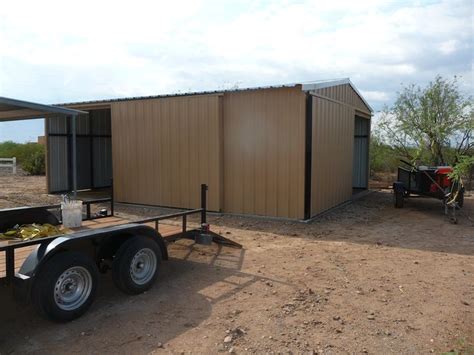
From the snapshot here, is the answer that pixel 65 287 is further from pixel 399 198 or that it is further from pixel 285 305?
pixel 399 198

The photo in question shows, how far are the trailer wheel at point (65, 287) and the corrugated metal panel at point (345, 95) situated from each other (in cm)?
656

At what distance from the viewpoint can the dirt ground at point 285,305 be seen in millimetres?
3383

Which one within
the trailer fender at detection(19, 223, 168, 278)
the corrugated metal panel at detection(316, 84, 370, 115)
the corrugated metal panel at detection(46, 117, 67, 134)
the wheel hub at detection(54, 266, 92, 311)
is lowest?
the wheel hub at detection(54, 266, 92, 311)

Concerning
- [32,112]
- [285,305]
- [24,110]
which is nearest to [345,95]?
[32,112]

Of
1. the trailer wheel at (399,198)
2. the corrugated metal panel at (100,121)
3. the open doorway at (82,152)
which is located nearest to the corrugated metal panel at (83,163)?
the open doorway at (82,152)

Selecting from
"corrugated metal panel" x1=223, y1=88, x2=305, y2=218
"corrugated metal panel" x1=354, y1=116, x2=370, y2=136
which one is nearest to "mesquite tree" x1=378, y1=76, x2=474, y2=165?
"corrugated metal panel" x1=354, y1=116, x2=370, y2=136

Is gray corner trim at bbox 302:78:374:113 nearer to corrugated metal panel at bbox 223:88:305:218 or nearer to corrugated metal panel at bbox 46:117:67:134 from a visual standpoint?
corrugated metal panel at bbox 223:88:305:218

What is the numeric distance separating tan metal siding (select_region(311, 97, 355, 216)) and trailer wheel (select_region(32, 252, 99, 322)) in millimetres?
5890

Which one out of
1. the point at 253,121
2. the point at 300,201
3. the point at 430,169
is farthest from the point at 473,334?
the point at 430,169

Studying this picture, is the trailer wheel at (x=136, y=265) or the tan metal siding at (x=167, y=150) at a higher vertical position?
the tan metal siding at (x=167, y=150)

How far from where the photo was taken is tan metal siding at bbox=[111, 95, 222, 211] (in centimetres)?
931

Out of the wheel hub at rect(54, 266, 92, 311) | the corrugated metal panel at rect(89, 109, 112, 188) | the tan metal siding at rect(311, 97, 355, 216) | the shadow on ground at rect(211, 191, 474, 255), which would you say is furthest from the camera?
the corrugated metal panel at rect(89, 109, 112, 188)

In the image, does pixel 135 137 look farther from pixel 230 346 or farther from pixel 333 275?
pixel 230 346

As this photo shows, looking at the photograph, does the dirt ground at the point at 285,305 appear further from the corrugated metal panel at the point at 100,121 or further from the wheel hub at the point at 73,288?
the corrugated metal panel at the point at 100,121
